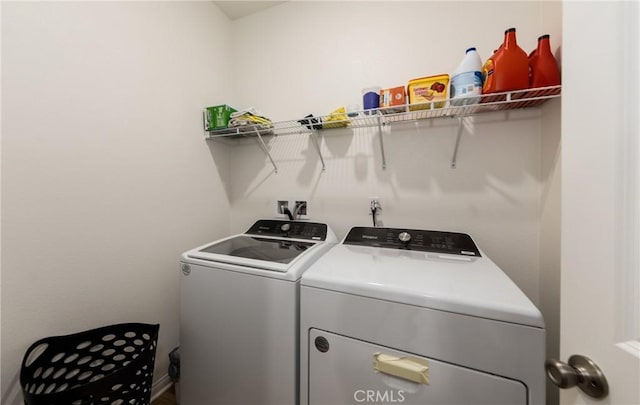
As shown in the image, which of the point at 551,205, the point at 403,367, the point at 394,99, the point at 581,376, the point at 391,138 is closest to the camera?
the point at 581,376

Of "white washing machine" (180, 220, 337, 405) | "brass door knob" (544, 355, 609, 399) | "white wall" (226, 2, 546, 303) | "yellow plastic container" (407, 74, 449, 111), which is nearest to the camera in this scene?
"brass door knob" (544, 355, 609, 399)

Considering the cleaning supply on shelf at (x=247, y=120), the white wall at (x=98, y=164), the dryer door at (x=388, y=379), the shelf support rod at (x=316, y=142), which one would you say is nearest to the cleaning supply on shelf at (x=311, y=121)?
the shelf support rod at (x=316, y=142)

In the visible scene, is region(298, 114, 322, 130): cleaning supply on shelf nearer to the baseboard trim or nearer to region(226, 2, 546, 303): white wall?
region(226, 2, 546, 303): white wall

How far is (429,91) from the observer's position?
46.9 inches

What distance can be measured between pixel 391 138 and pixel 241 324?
1370 mm

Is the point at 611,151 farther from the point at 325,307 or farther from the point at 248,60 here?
the point at 248,60

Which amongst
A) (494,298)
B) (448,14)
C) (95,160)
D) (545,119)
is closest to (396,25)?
(448,14)

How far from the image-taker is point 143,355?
3.18ft

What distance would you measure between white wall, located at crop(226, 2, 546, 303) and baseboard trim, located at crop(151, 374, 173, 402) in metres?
1.07

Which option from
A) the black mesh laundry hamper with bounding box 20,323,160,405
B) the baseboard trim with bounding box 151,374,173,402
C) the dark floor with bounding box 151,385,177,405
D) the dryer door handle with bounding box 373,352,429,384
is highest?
the dryer door handle with bounding box 373,352,429,384

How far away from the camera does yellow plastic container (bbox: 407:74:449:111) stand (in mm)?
1179

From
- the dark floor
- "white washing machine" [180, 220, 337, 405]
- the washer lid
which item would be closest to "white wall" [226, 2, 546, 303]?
the washer lid

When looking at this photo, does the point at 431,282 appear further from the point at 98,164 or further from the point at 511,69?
the point at 98,164

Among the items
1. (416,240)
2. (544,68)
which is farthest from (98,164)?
(544,68)
